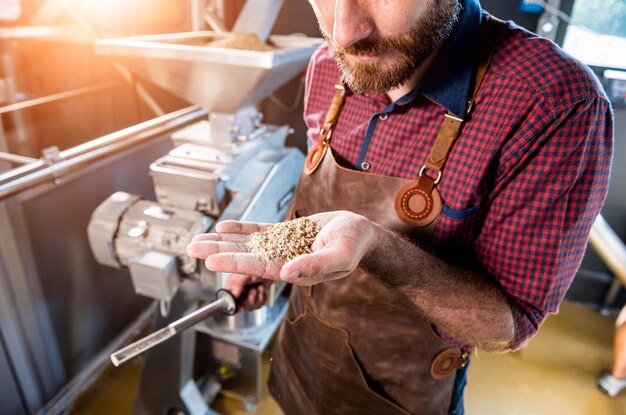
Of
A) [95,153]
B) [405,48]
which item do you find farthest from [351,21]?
[95,153]

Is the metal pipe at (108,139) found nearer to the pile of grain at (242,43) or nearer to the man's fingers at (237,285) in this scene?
the pile of grain at (242,43)

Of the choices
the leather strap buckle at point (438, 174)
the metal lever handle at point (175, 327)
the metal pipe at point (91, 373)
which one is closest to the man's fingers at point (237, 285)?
the metal lever handle at point (175, 327)

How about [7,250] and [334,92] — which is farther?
[7,250]

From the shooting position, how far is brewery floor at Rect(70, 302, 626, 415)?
1938mm

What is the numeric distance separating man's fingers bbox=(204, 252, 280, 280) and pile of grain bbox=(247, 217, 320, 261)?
66 millimetres

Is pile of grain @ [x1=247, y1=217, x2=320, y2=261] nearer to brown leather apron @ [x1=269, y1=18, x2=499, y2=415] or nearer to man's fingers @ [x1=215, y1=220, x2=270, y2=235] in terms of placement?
man's fingers @ [x1=215, y1=220, x2=270, y2=235]

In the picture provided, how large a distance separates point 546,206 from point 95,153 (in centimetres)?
163

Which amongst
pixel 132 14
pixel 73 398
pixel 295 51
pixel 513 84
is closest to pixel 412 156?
pixel 513 84

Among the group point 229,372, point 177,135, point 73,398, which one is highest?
point 177,135

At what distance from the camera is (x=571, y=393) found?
2.08m

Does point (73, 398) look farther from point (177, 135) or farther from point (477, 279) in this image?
point (477, 279)

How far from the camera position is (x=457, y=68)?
804 millimetres

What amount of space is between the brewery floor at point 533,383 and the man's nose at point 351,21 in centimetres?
169

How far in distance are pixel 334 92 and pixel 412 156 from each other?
356 mm
